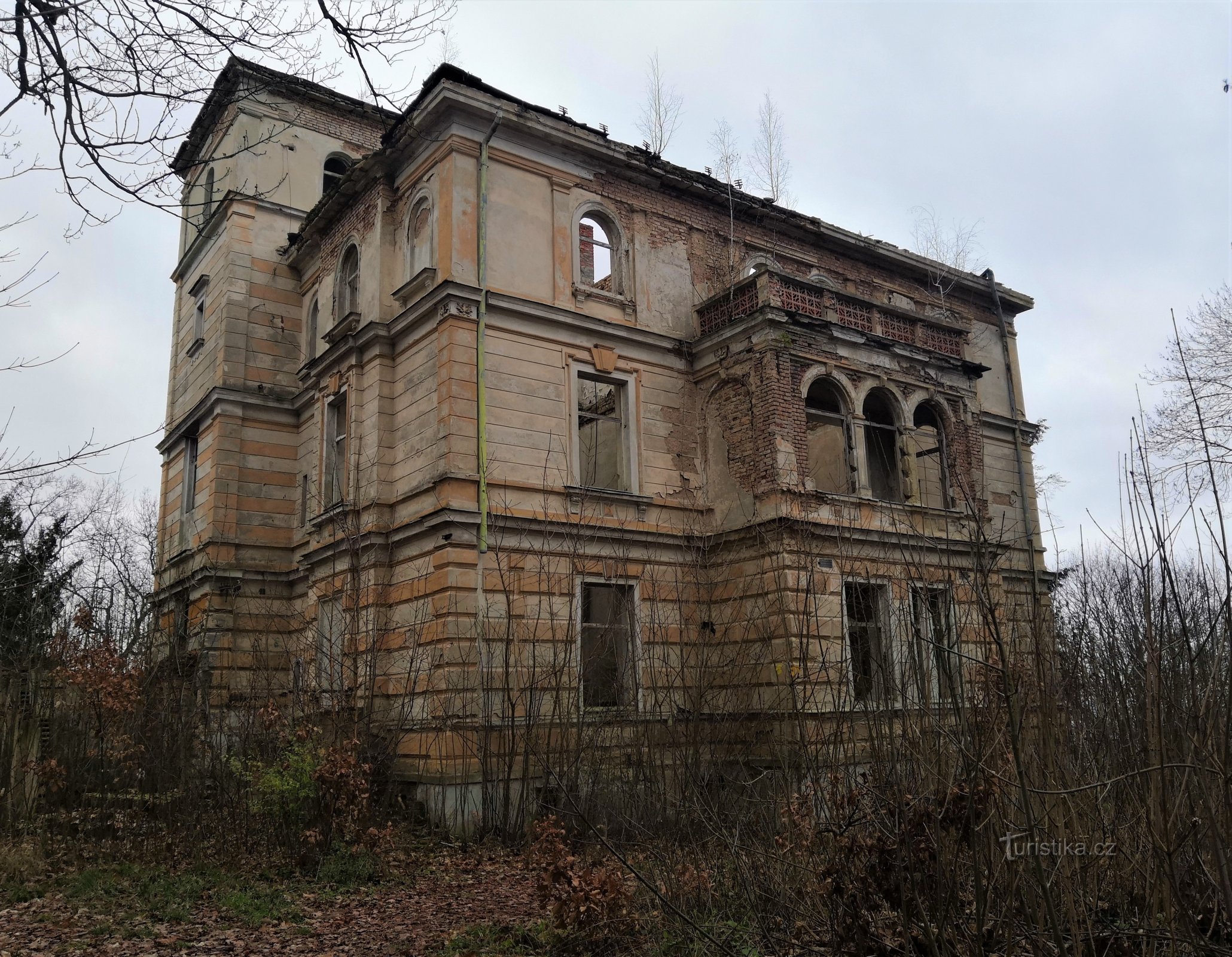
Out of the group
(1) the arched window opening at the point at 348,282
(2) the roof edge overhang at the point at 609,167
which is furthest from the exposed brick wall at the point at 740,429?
(1) the arched window opening at the point at 348,282

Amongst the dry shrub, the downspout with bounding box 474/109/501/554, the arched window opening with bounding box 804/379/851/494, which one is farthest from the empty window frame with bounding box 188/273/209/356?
the dry shrub

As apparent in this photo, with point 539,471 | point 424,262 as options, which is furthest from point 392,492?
point 424,262

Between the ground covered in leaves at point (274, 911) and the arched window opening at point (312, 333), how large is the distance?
13.3 metres

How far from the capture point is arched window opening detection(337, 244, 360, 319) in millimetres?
19844

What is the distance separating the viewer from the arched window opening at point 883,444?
1947 centimetres

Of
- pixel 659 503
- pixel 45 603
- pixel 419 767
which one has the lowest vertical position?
pixel 419 767

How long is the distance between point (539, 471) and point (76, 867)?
871 centimetres

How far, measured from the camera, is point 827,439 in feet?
71.1

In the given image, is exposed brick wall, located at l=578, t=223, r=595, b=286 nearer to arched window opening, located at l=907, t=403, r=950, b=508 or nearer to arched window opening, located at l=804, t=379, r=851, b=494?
arched window opening, located at l=804, t=379, r=851, b=494

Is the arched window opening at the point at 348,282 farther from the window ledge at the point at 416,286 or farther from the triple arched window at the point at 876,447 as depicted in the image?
the triple arched window at the point at 876,447

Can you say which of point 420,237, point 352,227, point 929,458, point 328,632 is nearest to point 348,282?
point 352,227

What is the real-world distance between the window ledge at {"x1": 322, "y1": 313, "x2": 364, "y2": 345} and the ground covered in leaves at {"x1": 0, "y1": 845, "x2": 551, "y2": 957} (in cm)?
1082

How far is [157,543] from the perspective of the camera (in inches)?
991

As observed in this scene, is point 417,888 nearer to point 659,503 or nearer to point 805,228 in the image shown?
point 659,503
